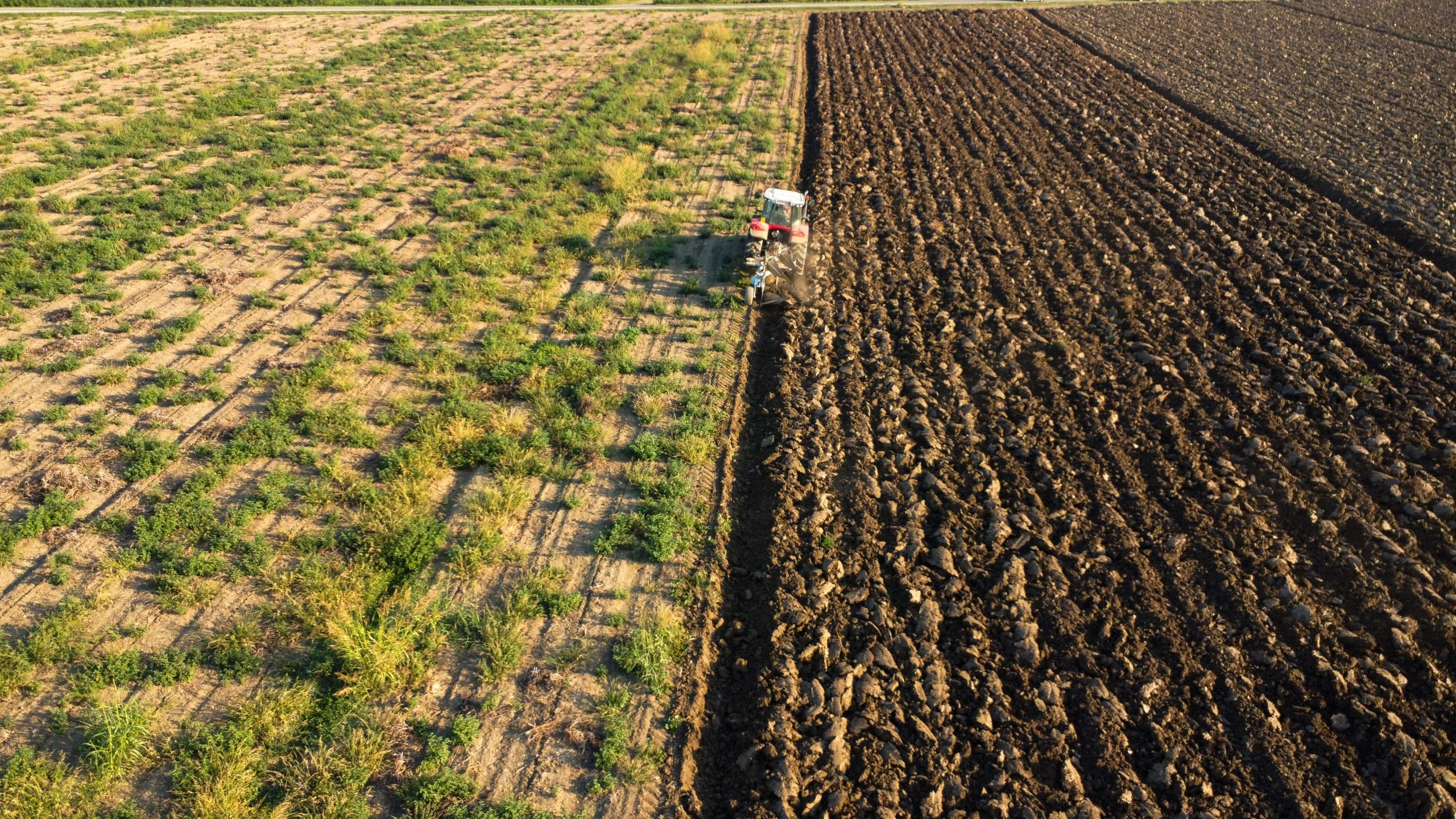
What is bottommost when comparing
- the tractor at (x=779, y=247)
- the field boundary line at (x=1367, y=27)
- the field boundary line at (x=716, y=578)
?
the field boundary line at (x=716, y=578)

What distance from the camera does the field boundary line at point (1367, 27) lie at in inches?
1403

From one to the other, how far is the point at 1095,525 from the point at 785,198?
8650mm

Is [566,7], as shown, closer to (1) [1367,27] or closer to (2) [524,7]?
(2) [524,7]

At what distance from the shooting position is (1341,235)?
1722 centimetres

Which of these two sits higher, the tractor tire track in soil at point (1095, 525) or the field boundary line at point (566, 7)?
the field boundary line at point (566, 7)

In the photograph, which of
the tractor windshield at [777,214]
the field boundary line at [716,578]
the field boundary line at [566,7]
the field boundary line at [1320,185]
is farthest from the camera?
the field boundary line at [566,7]

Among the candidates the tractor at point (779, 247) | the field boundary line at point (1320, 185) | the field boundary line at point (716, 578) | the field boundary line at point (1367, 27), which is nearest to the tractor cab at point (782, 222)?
the tractor at point (779, 247)

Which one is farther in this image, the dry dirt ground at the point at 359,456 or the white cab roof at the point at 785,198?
the white cab roof at the point at 785,198

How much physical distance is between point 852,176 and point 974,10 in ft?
107

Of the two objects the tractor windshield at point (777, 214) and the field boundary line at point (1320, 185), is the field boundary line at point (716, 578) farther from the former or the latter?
the field boundary line at point (1320, 185)

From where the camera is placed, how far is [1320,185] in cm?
1975

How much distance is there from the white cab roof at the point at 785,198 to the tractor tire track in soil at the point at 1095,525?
1.76 meters

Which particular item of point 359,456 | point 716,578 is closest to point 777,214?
point 716,578

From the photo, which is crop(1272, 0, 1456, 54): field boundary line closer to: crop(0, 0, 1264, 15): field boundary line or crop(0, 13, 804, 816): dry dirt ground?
crop(0, 0, 1264, 15): field boundary line
